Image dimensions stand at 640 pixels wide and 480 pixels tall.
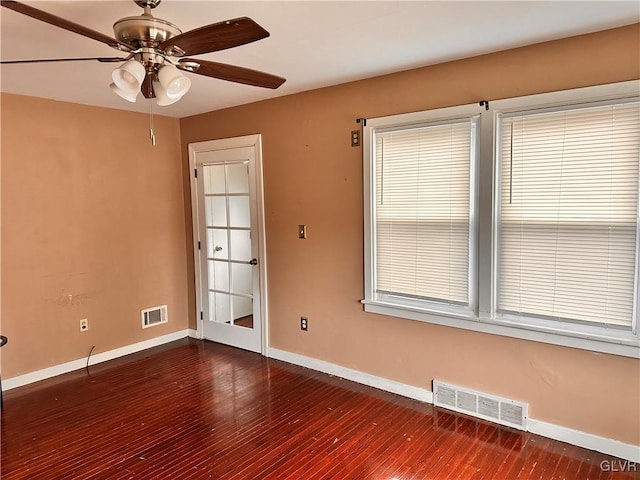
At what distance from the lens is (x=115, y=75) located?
178cm

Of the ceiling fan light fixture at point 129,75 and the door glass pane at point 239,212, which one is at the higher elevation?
the ceiling fan light fixture at point 129,75

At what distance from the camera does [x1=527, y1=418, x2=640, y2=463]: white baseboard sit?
243 cm

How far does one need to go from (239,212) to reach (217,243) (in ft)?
1.55

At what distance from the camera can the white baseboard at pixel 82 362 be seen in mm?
3562

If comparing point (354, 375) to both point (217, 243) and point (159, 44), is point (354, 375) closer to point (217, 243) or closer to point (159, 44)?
point (217, 243)

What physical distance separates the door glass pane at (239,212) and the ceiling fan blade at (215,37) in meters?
2.39

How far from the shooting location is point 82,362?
13.0ft

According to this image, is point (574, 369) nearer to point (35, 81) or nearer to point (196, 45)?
point (196, 45)

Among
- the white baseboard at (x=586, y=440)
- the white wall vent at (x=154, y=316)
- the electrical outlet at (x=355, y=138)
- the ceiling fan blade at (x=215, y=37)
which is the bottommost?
the white baseboard at (x=586, y=440)

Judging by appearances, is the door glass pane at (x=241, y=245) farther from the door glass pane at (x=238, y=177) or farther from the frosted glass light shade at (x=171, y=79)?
the frosted glass light shade at (x=171, y=79)

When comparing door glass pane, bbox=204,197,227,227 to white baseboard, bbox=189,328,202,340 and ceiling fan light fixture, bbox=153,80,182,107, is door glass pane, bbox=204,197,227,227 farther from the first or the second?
ceiling fan light fixture, bbox=153,80,182,107

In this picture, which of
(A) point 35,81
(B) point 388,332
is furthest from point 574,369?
(A) point 35,81

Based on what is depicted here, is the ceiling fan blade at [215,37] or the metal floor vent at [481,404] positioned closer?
the ceiling fan blade at [215,37]

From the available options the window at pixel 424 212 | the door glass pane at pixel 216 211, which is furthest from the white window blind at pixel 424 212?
the door glass pane at pixel 216 211
